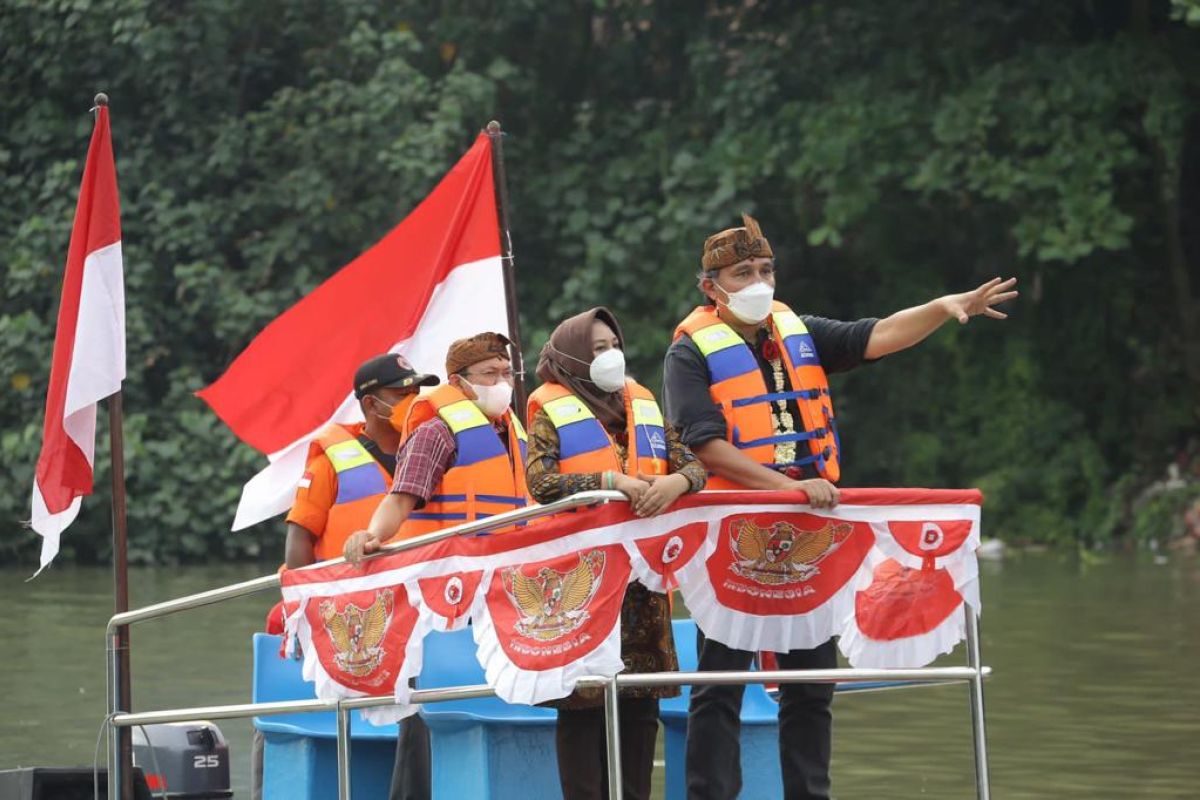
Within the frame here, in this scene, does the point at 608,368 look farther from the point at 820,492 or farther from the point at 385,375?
the point at 385,375

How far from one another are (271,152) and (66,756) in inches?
579

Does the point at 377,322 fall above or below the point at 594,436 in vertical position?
above

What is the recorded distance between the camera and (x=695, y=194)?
2377cm

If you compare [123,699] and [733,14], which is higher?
[733,14]

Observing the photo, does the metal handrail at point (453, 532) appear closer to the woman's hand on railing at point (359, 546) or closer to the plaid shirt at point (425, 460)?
the woman's hand on railing at point (359, 546)

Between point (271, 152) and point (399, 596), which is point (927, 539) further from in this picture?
point (271, 152)

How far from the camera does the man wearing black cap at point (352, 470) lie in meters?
7.39

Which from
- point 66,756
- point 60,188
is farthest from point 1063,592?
point 60,188

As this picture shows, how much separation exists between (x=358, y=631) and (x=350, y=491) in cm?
123

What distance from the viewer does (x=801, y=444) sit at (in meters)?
6.27

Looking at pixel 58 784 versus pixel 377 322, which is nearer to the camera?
pixel 58 784

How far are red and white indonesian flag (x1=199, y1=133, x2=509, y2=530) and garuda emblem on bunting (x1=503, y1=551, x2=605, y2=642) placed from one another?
9.30ft

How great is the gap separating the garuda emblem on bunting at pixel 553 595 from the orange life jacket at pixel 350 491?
5.67 ft

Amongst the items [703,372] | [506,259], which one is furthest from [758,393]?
[506,259]
